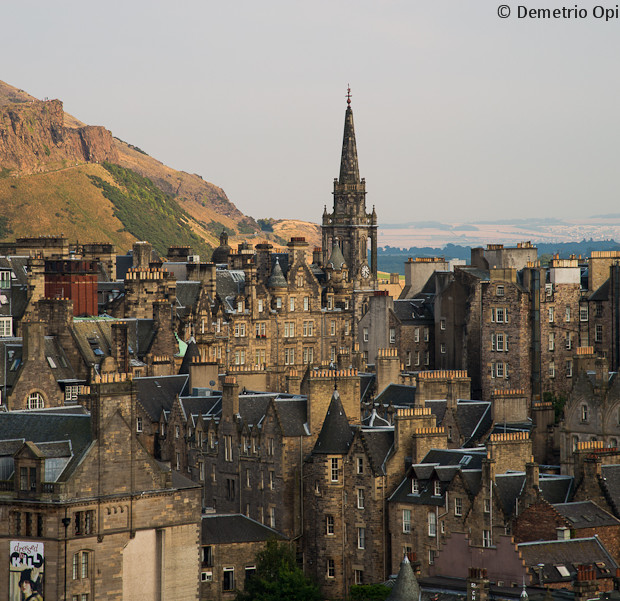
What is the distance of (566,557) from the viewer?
2985 inches

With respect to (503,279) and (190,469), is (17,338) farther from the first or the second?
(503,279)

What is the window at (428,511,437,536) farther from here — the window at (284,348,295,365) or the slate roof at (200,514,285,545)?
the window at (284,348,295,365)

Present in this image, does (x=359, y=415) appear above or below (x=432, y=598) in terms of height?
above


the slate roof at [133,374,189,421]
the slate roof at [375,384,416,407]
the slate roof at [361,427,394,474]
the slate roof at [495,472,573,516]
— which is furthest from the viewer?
the slate roof at [133,374,189,421]

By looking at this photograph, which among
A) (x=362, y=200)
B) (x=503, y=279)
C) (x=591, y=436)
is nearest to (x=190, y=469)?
(x=591, y=436)

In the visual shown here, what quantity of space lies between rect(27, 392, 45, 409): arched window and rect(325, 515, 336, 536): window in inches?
1087

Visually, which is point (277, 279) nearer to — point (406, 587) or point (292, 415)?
point (292, 415)

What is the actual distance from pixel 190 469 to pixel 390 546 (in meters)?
19.0

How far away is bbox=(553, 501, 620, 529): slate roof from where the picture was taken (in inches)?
3127

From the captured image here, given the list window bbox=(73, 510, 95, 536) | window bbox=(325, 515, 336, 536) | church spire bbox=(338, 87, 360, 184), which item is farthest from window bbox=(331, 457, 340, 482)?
church spire bbox=(338, 87, 360, 184)

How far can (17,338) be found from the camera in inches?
4656

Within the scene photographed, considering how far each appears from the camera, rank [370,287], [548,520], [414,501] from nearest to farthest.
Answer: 1. [548,520]
2. [414,501]
3. [370,287]

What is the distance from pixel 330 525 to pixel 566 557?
58.0ft

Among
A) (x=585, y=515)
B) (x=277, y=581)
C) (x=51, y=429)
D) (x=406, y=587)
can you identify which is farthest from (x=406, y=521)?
(x=51, y=429)
